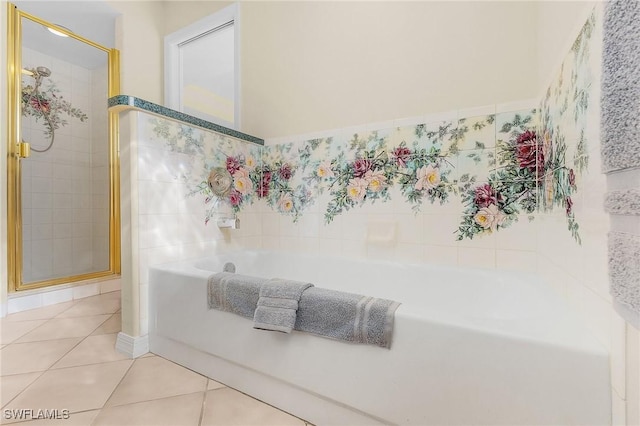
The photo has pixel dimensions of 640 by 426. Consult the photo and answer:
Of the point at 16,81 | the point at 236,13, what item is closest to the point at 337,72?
the point at 236,13

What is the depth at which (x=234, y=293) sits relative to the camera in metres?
1.20

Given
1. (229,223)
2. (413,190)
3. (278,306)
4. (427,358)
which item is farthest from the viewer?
(229,223)

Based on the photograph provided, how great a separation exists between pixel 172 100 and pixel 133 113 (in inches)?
57.6

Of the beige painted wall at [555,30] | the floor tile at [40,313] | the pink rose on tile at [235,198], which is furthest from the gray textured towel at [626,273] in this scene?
the floor tile at [40,313]

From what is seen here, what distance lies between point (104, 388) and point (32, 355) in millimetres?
633

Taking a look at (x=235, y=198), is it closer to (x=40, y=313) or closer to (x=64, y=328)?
(x=64, y=328)

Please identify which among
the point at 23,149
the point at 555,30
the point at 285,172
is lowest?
the point at 285,172

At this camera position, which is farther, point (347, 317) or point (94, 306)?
point (94, 306)

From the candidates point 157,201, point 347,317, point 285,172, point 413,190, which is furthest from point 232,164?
point 347,317

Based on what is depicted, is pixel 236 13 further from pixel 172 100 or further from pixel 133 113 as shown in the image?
pixel 133 113

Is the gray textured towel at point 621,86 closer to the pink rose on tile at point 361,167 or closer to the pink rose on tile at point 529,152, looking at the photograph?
the pink rose on tile at point 529,152

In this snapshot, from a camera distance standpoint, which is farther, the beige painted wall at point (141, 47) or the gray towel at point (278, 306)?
the beige painted wall at point (141, 47)

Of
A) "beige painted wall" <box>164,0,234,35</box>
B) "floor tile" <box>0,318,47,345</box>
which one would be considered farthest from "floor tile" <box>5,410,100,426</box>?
"beige painted wall" <box>164,0,234,35</box>

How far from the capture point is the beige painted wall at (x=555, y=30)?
0.89 metres
